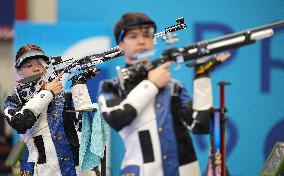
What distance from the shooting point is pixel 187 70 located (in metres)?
7.02

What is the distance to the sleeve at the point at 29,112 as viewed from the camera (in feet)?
15.2

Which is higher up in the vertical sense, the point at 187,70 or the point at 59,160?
the point at 187,70

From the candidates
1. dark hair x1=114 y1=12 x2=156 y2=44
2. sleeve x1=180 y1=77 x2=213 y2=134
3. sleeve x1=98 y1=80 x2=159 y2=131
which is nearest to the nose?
dark hair x1=114 y1=12 x2=156 y2=44

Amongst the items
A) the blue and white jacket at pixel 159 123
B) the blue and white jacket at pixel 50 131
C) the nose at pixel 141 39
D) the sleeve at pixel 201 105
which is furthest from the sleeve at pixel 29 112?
the sleeve at pixel 201 105

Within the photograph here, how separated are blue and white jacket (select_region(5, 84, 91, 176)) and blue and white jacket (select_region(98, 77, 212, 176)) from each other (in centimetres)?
124

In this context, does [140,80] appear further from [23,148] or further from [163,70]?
[23,148]

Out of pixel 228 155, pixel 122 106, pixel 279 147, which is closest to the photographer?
pixel 122 106

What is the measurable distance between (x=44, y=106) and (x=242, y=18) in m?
2.96

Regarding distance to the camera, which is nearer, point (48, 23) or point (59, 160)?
point (59, 160)

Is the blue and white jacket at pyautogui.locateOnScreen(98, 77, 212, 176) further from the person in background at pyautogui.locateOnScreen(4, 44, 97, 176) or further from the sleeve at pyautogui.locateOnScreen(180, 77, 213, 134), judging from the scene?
the person in background at pyautogui.locateOnScreen(4, 44, 97, 176)

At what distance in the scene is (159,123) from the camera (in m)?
3.51

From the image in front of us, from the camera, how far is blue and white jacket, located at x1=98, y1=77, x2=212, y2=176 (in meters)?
3.45

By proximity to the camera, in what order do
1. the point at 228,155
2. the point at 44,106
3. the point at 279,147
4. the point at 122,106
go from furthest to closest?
1. the point at 228,155
2. the point at 279,147
3. the point at 44,106
4. the point at 122,106

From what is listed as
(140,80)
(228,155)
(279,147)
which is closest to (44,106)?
(140,80)
